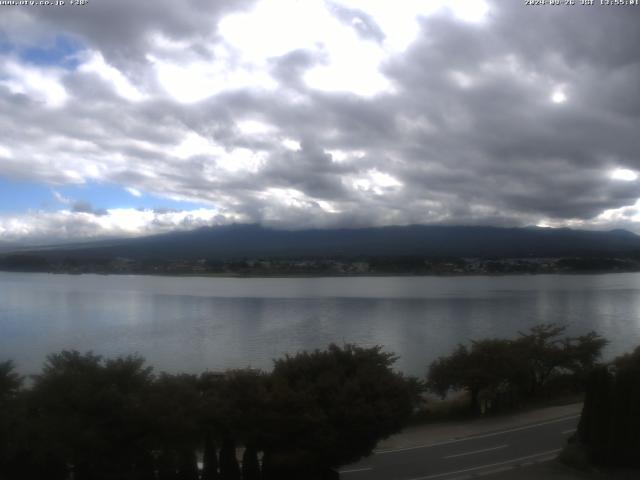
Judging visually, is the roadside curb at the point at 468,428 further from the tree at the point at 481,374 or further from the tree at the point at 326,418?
the tree at the point at 326,418

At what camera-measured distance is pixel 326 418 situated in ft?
33.5

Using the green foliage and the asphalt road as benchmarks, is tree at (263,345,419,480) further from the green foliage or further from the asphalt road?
the green foliage

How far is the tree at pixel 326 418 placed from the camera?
10164 millimetres

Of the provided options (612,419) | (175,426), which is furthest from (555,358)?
(175,426)

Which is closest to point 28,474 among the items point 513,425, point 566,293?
point 513,425

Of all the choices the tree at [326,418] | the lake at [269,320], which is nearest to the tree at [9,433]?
the tree at [326,418]

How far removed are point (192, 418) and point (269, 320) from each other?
31030 mm

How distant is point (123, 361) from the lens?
9.78m

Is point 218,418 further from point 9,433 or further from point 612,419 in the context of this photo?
point 612,419

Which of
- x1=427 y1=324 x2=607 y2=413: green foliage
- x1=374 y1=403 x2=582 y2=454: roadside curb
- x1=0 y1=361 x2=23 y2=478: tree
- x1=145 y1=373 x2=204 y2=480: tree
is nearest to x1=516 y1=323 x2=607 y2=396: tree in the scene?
x1=427 y1=324 x2=607 y2=413: green foliage

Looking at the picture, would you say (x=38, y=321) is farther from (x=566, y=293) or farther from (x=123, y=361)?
(x=566, y=293)

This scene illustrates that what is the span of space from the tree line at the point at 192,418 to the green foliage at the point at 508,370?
26.7 feet

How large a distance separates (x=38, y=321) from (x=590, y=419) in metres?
33.4

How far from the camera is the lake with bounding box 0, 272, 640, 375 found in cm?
2886
